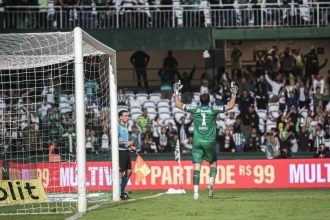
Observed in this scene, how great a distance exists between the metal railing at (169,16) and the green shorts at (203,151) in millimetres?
16183

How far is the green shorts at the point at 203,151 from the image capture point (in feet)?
61.7

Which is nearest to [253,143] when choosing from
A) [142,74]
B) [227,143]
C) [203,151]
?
[227,143]

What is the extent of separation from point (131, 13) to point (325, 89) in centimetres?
814

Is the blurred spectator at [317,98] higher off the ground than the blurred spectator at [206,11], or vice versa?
the blurred spectator at [206,11]

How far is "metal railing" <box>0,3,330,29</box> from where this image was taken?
34.7 m

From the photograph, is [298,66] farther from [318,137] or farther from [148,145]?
[148,145]

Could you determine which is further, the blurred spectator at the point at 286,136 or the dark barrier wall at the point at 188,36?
the dark barrier wall at the point at 188,36

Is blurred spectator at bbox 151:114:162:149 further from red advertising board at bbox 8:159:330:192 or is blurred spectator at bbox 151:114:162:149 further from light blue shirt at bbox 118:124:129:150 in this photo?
light blue shirt at bbox 118:124:129:150

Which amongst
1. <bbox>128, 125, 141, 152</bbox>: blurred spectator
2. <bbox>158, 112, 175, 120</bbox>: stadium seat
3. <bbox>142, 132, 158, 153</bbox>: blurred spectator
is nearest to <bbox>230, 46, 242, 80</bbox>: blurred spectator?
<bbox>158, 112, 175, 120</bbox>: stadium seat

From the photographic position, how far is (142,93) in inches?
1421

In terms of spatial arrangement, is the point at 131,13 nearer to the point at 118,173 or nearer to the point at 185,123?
the point at 185,123

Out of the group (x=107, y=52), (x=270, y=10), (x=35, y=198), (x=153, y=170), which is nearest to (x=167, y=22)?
(x=270, y=10)

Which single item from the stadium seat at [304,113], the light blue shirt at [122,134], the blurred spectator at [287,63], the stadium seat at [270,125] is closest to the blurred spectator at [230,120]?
the stadium seat at [270,125]

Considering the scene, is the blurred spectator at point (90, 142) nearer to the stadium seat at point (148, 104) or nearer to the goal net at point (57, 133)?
the goal net at point (57, 133)
